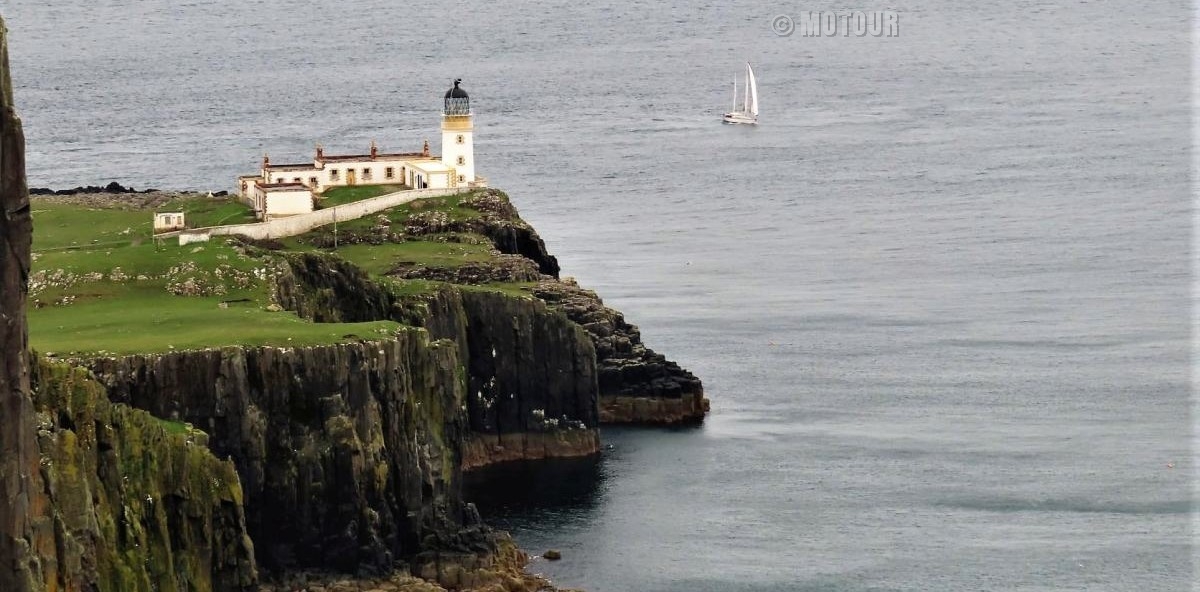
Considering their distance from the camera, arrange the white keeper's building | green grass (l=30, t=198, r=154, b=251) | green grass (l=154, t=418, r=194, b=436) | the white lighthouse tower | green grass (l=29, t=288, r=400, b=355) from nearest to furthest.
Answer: green grass (l=154, t=418, r=194, b=436)
green grass (l=29, t=288, r=400, b=355)
green grass (l=30, t=198, r=154, b=251)
the white keeper's building
the white lighthouse tower

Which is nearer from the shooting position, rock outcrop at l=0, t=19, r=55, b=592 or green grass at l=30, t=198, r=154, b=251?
rock outcrop at l=0, t=19, r=55, b=592

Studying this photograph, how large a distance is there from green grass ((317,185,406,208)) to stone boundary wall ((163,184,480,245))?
4.24ft

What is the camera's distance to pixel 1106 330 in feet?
546

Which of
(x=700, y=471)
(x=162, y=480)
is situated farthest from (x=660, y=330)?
(x=162, y=480)

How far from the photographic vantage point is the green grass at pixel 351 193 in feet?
517

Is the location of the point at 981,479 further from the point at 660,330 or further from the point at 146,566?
the point at 146,566

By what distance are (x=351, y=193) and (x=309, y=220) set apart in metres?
7.28

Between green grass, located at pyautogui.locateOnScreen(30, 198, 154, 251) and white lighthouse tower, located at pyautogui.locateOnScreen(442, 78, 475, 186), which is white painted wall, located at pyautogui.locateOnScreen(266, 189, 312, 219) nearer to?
green grass, located at pyautogui.locateOnScreen(30, 198, 154, 251)

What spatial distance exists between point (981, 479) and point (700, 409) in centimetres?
1991

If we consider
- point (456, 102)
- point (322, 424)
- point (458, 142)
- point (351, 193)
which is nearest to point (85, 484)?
point (322, 424)

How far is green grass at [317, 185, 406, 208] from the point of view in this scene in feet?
517

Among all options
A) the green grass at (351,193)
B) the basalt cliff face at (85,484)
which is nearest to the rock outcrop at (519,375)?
the green grass at (351,193)

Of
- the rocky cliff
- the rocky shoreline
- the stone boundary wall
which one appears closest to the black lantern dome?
the stone boundary wall

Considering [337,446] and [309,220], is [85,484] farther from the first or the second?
[309,220]
